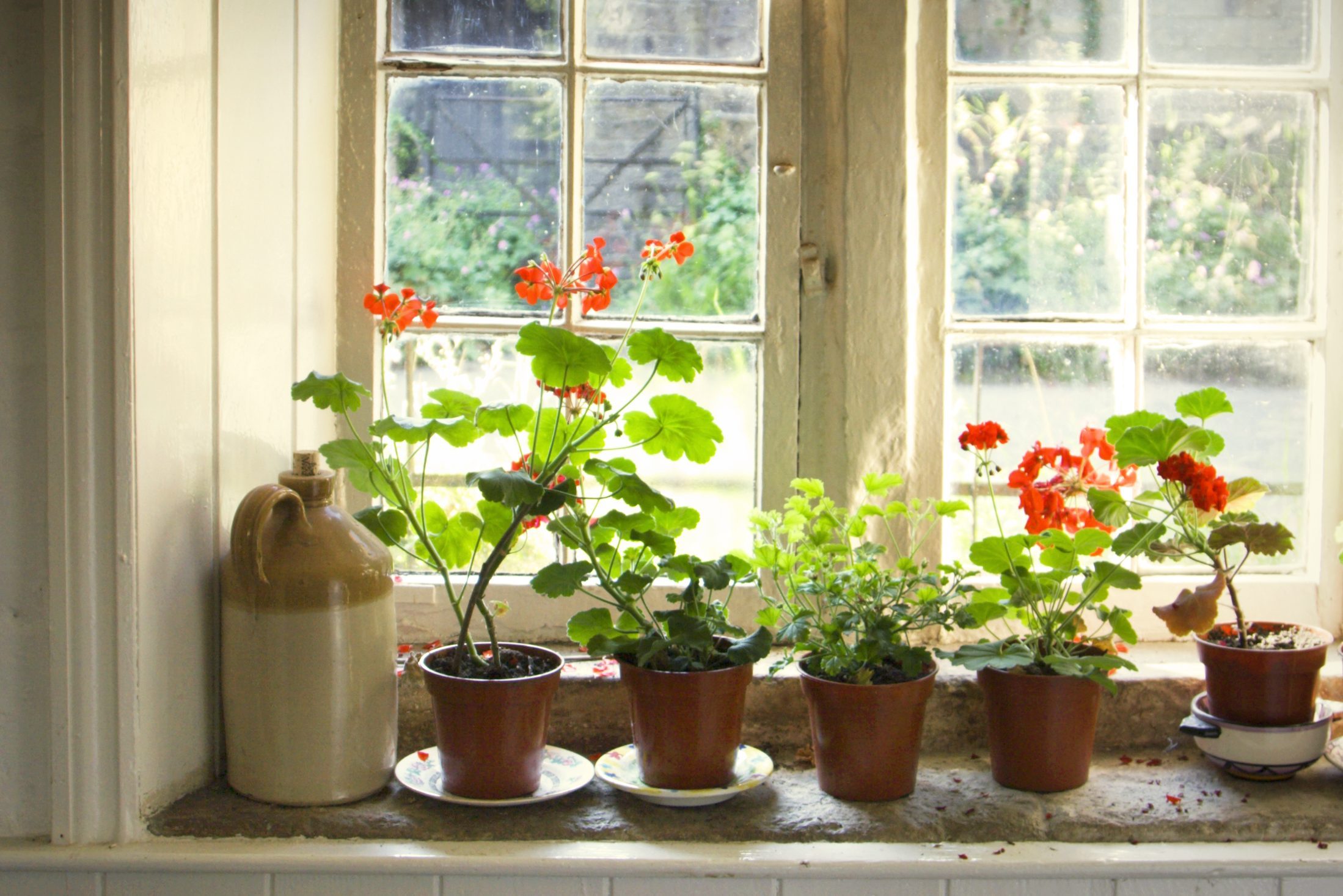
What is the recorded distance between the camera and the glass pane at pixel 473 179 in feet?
5.97

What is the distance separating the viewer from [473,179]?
183 cm

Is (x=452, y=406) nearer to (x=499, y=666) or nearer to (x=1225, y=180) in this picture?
(x=499, y=666)

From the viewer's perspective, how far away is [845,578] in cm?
152

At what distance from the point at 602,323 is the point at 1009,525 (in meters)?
0.75

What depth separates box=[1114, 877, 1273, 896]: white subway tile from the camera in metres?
1.37

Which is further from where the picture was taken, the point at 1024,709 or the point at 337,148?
the point at 337,148

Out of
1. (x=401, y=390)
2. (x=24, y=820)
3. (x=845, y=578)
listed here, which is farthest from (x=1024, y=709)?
(x=24, y=820)

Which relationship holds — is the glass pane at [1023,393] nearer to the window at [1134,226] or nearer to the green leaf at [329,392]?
the window at [1134,226]

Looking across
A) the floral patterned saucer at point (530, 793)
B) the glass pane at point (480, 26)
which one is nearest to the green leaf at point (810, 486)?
the floral patterned saucer at point (530, 793)

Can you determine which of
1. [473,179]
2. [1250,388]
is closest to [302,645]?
[473,179]

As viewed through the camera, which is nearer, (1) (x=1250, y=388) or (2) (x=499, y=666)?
(2) (x=499, y=666)

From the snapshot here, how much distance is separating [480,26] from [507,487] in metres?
0.91

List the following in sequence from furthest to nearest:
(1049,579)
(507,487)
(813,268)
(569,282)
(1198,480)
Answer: (813,268)
(569,282)
(1049,579)
(1198,480)
(507,487)

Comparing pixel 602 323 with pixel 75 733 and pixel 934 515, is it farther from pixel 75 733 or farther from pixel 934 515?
pixel 75 733
